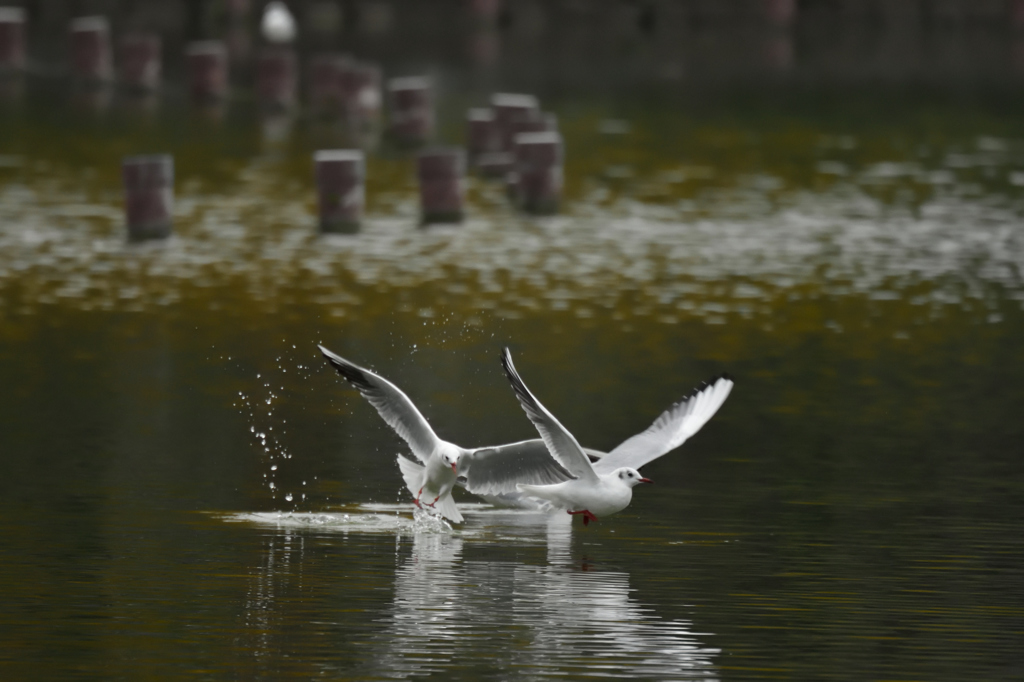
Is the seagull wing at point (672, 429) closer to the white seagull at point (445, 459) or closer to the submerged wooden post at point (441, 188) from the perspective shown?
the white seagull at point (445, 459)

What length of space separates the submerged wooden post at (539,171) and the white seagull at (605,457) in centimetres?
1378

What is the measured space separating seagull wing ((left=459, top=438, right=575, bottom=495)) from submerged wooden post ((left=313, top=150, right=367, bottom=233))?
1248 centimetres

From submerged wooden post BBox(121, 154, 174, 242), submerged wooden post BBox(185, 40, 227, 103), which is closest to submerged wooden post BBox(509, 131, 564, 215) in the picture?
submerged wooden post BBox(121, 154, 174, 242)

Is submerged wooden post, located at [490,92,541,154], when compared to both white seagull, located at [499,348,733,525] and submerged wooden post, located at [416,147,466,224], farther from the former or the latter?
white seagull, located at [499,348,733,525]

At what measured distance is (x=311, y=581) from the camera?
12.0 meters

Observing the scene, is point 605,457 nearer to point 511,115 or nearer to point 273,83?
point 511,115

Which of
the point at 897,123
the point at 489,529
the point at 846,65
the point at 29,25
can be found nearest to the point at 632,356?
the point at 489,529

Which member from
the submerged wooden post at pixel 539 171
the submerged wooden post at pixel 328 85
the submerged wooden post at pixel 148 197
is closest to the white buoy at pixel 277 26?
the submerged wooden post at pixel 328 85

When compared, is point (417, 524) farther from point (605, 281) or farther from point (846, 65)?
point (846, 65)

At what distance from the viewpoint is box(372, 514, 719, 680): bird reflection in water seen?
34.1 ft

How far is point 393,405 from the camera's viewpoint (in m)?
13.2

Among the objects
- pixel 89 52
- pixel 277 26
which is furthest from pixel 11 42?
pixel 277 26

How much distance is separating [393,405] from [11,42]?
3078cm

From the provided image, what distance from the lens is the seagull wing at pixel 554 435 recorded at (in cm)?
1194
